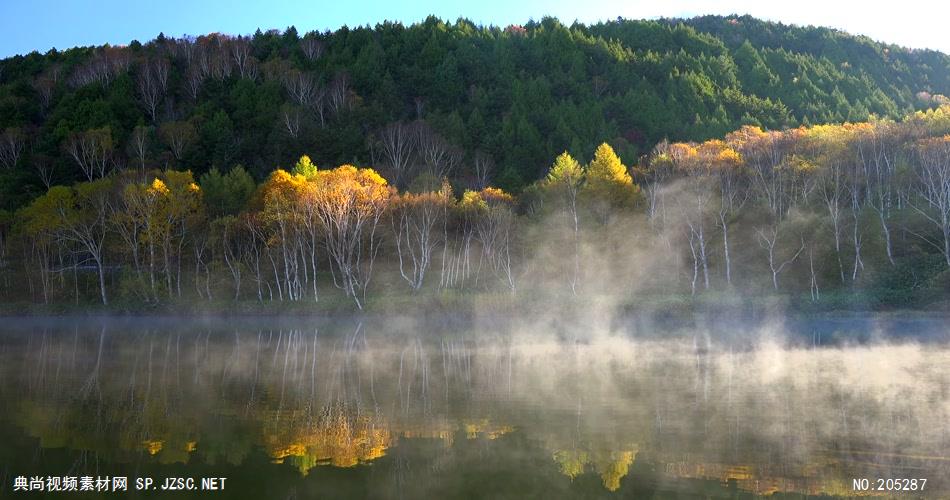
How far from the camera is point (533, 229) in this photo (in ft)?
211

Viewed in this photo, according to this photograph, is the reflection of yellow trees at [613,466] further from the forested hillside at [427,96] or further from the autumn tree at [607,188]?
the forested hillside at [427,96]

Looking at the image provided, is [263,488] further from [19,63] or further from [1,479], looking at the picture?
[19,63]

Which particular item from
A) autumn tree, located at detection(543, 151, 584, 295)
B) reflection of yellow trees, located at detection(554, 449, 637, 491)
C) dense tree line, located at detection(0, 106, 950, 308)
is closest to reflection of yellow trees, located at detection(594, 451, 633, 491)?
reflection of yellow trees, located at detection(554, 449, 637, 491)

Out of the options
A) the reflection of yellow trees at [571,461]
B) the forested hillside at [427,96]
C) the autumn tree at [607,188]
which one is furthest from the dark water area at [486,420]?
the forested hillside at [427,96]

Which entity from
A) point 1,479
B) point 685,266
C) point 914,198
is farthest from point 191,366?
point 914,198

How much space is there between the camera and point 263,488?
1265 centimetres

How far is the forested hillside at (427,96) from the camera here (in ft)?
315

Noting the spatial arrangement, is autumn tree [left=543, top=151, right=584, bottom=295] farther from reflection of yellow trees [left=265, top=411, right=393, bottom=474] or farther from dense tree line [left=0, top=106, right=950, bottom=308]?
reflection of yellow trees [left=265, top=411, right=393, bottom=474]

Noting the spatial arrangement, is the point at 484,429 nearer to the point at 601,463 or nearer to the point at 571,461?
the point at 571,461

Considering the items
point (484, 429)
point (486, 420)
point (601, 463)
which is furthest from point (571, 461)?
point (486, 420)

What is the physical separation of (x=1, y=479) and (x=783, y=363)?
936 inches

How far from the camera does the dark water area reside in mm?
12883

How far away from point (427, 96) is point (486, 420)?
361ft

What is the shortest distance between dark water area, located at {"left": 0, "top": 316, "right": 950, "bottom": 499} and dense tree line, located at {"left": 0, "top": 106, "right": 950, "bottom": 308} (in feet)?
82.1
